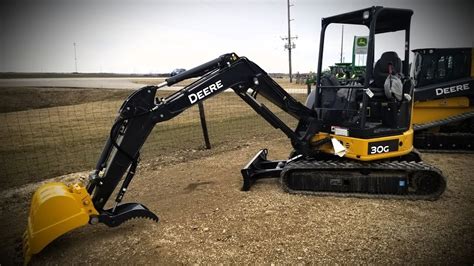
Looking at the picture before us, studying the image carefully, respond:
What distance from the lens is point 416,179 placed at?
5.66 metres

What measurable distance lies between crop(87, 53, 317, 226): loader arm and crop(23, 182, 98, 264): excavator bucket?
234 mm

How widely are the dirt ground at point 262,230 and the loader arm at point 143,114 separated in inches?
18.5

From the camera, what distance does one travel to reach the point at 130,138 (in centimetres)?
455

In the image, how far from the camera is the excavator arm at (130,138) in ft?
13.2

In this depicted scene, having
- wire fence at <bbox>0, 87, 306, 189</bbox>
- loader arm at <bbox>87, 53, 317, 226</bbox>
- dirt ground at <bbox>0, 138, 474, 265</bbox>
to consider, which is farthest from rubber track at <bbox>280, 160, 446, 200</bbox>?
wire fence at <bbox>0, 87, 306, 189</bbox>

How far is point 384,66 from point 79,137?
982 centimetres

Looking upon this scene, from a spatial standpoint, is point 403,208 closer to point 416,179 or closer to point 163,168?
point 416,179

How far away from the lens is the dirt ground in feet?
13.1

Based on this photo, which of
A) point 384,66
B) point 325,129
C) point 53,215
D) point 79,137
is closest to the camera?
point 53,215

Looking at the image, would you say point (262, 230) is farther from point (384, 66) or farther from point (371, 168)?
point (384, 66)

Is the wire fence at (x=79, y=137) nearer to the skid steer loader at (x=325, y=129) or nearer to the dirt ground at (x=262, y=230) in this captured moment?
the dirt ground at (x=262, y=230)

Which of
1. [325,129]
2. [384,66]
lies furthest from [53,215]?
[384,66]

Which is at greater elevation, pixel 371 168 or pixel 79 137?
pixel 371 168

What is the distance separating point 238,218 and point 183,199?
1252mm
